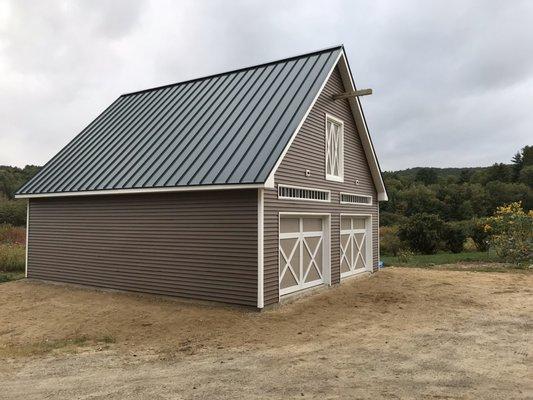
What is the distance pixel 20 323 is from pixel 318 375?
7547 millimetres

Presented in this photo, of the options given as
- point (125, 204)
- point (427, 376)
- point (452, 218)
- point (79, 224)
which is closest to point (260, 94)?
point (125, 204)

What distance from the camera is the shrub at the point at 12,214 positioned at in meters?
35.4

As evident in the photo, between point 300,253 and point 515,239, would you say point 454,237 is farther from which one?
point 300,253

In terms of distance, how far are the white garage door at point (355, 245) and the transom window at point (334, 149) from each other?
170cm

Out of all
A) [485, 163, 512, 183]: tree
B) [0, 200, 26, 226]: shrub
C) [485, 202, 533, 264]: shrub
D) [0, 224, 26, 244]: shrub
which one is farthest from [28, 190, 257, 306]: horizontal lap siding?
[485, 163, 512, 183]: tree

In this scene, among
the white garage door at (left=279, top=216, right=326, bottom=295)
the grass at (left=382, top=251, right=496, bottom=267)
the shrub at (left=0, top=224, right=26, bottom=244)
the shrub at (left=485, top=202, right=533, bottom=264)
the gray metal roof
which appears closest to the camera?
the gray metal roof

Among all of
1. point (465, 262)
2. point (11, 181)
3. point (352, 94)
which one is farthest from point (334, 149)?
point (11, 181)

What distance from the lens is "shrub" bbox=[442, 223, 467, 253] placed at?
1076 inches

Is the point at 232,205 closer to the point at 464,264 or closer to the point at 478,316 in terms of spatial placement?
the point at 478,316

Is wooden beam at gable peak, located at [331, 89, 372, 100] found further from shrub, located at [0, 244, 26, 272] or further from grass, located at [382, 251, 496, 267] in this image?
shrub, located at [0, 244, 26, 272]

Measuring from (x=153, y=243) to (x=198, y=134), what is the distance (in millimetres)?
3403

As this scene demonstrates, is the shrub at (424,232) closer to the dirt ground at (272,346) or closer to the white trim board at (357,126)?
the white trim board at (357,126)

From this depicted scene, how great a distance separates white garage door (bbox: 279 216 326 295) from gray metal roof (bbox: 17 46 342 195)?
87.9 inches

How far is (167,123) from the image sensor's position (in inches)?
574
